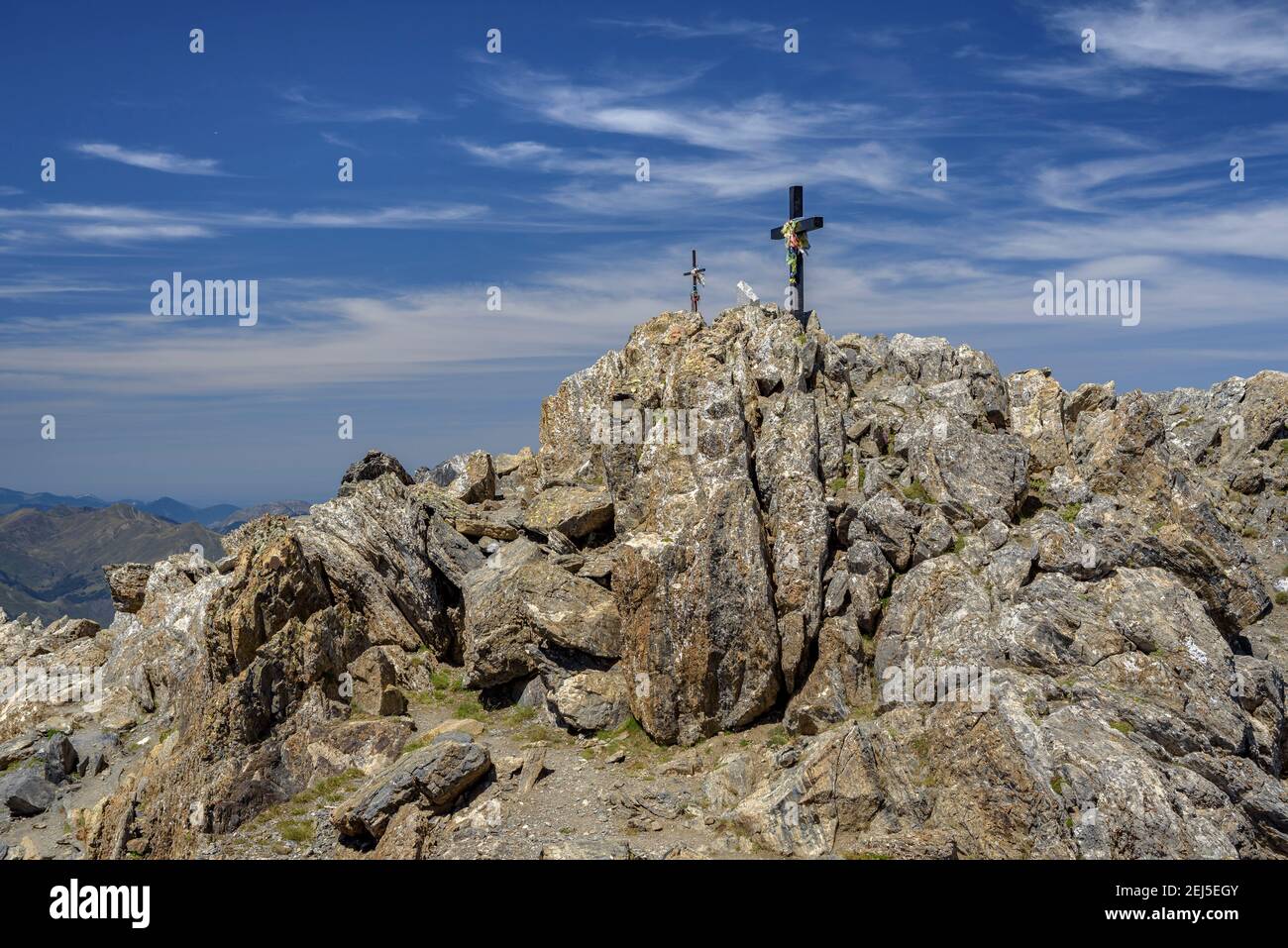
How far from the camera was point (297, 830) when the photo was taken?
86.9 ft

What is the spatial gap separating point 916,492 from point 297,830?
82.5 feet

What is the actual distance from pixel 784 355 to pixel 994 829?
21821 mm

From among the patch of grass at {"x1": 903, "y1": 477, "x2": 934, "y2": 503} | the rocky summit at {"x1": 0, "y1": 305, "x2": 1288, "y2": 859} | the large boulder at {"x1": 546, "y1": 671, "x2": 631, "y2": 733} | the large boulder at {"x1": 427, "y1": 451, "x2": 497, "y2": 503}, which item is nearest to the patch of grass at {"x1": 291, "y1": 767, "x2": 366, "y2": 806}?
the rocky summit at {"x1": 0, "y1": 305, "x2": 1288, "y2": 859}

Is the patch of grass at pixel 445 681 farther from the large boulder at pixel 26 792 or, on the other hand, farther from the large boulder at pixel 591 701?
the large boulder at pixel 26 792

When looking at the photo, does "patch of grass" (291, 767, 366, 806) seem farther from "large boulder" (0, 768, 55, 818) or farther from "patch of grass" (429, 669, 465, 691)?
"large boulder" (0, 768, 55, 818)

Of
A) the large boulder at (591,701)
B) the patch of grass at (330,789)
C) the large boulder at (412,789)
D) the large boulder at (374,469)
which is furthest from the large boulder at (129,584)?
the large boulder at (591,701)

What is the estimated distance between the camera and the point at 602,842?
905 inches

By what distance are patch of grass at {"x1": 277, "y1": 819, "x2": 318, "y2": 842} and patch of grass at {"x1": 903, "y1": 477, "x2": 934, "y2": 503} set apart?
955 inches

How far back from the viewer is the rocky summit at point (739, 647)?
22.3 metres

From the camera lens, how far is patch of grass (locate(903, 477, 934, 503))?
103 feet

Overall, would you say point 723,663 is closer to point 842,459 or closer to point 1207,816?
point 842,459

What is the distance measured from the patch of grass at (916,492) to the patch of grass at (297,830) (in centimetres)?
2426

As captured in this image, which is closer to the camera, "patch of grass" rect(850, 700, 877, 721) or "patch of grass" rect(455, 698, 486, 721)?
"patch of grass" rect(850, 700, 877, 721)

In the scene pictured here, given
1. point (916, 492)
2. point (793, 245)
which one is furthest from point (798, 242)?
point (916, 492)
